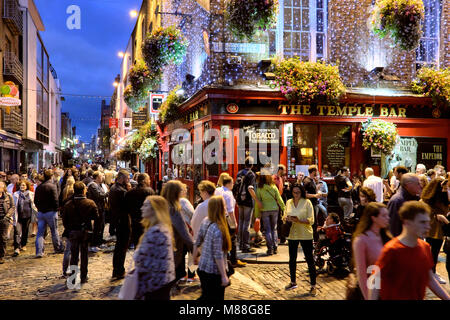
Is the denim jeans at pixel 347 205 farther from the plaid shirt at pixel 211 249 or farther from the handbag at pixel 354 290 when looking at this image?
the handbag at pixel 354 290

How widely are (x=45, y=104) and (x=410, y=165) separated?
41017 millimetres

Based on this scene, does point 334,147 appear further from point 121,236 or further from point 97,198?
point 121,236

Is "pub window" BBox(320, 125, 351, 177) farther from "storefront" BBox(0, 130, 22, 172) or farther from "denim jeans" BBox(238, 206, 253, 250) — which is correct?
"storefront" BBox(0, 130, 22, 172)

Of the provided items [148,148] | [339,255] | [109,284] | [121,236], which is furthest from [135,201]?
[148,148]

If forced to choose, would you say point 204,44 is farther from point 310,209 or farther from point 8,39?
point 8,39

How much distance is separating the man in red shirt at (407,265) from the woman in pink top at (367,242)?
0.19 meters

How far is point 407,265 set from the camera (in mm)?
3396

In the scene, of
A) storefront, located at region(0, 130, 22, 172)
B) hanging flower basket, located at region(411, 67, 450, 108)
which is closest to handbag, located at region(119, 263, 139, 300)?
hanging flower basket, located at region(411, 67, 450, 108)

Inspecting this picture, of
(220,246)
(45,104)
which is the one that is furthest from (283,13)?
(45,104)

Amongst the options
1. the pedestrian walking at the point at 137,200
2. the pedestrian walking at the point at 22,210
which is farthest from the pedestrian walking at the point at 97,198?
the pedestrian walking at the point at 137,200

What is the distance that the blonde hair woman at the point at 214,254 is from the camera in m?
4.43

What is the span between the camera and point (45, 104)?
44.4 m

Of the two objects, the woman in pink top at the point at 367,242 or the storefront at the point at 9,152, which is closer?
the woman in pink top at the point at 367,242

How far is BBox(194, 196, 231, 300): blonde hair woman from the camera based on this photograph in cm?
443
